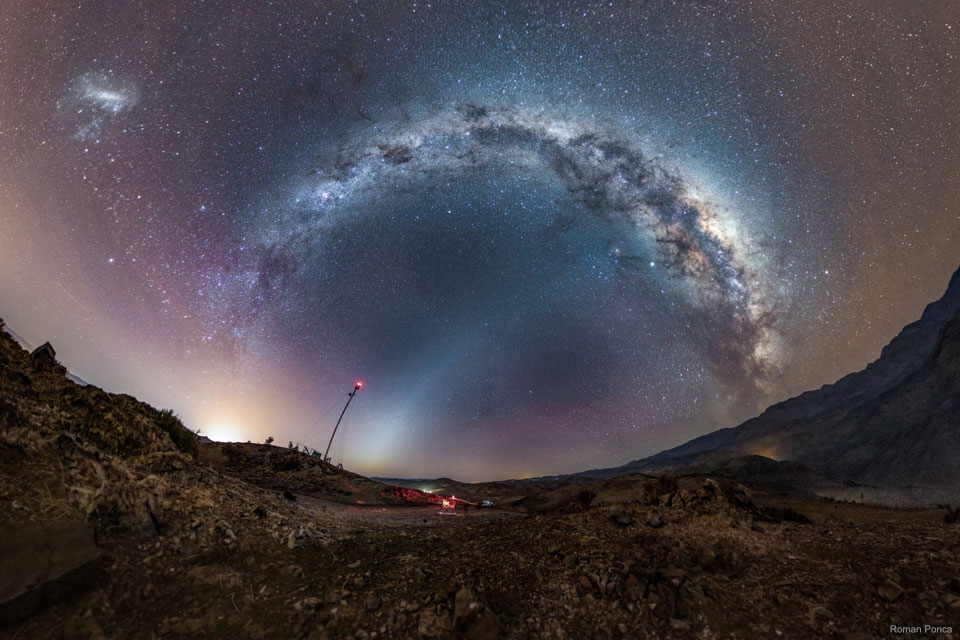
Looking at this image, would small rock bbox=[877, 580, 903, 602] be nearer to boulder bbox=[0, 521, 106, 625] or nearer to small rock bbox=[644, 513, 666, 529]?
small rock bbox=[644, 513, 666, 529]

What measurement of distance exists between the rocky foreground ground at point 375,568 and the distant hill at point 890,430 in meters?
71.9

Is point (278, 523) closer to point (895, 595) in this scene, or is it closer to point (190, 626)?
point (190, 626)

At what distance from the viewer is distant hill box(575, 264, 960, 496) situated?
6234cm

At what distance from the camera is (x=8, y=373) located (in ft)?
27.8

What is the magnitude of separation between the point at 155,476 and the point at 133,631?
3.81 metres

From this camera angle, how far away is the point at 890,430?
76.5 metres

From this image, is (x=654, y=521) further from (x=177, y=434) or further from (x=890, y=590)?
(x=177, y=434)

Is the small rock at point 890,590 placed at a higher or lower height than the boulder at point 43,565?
lower

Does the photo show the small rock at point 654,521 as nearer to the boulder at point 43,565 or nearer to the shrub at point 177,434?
the boulder at point 43,565

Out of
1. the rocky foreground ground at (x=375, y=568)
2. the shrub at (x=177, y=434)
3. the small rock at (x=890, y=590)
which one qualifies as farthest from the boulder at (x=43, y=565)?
the shrub at (x=177, y=434)

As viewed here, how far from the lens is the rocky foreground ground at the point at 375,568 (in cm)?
512

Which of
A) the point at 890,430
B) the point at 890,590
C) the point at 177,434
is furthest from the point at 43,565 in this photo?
the point at 890,430

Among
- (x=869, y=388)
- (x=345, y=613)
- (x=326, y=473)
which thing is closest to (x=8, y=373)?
(x=345, y=613)

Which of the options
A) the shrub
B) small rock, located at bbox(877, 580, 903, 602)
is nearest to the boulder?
small rock, located at bbox(877, 580, 903, 602)
